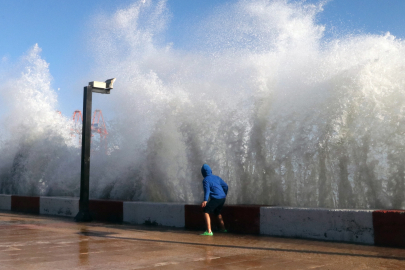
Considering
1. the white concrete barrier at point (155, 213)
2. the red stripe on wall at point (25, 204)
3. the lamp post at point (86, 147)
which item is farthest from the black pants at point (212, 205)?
the red stripe on wall at point (25, 204)

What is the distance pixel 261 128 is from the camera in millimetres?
8516

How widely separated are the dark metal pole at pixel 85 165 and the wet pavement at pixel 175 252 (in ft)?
6.07

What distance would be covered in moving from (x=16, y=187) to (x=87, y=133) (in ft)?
24.3

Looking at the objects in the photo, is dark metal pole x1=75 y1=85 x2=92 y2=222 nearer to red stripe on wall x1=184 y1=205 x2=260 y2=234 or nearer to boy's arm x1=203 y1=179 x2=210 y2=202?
red stripe on wall x1=184 y1=205 x2=260 y2=234

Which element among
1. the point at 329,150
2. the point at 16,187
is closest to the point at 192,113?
the point at 329,150

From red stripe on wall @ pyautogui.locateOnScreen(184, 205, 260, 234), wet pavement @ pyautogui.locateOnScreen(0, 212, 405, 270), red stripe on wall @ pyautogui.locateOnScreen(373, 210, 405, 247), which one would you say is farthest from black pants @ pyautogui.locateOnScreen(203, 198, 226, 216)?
red stripe on wall @ pyautogui.locateOnScreen(373, 210, 405, 247)

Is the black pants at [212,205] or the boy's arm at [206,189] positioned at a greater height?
the boy's arm at [206,189]

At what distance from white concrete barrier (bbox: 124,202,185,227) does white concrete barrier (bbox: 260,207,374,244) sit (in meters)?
1.74

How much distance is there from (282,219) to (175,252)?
6.64ft

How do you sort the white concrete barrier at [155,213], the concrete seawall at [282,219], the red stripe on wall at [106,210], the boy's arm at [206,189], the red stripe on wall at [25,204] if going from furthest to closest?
the red stripe on wall at [25,204] < the red stripe on wall at [106,210] < the white concrete barrier at [155,213] < the boy's arm at [206,189] < the concrete seawall at [282,219]

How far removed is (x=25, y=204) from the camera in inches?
457

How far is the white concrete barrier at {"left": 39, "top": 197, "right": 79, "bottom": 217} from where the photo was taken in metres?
9.95

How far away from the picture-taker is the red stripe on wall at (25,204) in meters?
11.2

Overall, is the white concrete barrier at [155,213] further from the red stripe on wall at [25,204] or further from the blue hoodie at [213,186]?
the red stripe on wall at [25,204]
